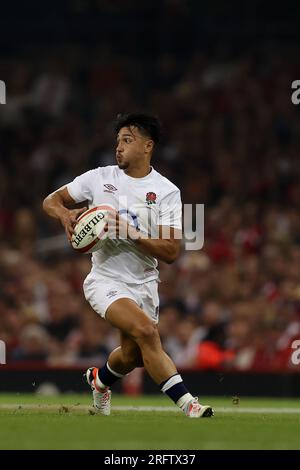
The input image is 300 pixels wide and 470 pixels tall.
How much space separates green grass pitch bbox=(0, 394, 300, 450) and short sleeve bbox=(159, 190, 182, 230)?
1445mm

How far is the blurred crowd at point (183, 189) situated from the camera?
644 inches

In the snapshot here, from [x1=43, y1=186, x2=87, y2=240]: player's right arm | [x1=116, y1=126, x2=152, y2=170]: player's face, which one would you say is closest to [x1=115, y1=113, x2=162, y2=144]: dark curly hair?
[x1=116, y1=126, x2=152, y2=170]: player's face

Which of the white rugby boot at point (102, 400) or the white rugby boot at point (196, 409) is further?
the white rugby boot at point (102, 400)

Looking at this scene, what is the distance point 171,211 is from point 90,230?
0.65 metres

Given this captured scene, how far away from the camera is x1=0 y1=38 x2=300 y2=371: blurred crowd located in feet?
53.7

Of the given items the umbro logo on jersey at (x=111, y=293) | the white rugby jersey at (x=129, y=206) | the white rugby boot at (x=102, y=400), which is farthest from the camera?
the white rugby boot at (x=102, y=400)

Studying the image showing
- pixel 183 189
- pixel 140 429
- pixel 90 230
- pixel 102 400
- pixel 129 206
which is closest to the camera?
pixel 140 429

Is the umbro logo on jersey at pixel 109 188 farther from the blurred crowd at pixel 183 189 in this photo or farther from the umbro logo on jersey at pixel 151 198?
the blurred crowd at pixel 183 189

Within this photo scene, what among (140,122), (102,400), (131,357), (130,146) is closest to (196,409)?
(131,357)

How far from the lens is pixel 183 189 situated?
1902cm

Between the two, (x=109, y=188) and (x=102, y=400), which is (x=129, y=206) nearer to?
(x=109, y=188)

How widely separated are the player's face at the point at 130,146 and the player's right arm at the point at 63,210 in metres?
0.50

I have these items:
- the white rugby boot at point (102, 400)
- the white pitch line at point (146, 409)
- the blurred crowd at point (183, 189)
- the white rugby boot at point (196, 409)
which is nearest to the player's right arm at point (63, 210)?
the white rugby boot at point (102, 400)
